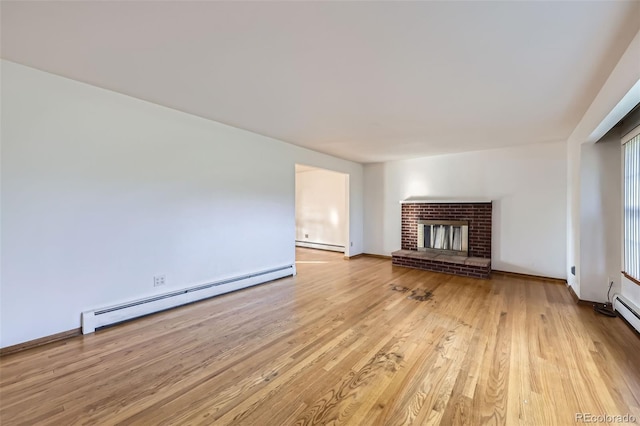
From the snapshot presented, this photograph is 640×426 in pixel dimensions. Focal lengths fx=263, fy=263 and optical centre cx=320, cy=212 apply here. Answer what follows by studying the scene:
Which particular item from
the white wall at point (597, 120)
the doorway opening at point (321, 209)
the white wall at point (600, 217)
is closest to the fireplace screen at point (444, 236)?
the white wall at point (597, 120)

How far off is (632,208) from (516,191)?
1.97m

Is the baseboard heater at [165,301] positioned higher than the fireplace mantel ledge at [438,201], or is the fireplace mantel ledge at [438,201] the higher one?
the fireplace mantel ledge at [438,201]

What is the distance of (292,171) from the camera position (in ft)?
15.7

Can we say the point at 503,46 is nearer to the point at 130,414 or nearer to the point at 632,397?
the point at 632,397

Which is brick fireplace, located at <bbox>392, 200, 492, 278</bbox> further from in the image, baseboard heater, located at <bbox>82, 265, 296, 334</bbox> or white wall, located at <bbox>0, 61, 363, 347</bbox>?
white wall, located at <bbox>0, 61, 363, 347</bbox>

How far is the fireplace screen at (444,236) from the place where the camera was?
207 inches

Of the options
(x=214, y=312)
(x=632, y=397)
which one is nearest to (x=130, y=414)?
(x=214, y=312)

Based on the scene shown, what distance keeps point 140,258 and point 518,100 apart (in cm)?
443

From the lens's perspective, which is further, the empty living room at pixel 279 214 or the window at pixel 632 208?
the window at pixel 632 208

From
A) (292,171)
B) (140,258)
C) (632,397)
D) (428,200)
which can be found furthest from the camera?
(428,200)

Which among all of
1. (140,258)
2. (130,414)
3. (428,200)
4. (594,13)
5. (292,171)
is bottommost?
(130,414)

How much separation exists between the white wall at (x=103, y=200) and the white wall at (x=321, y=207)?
149 inches

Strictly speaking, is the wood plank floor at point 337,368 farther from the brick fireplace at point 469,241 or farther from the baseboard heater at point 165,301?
the brick fireplace at point 469,241

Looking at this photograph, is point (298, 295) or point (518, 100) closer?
point (518, 100)
